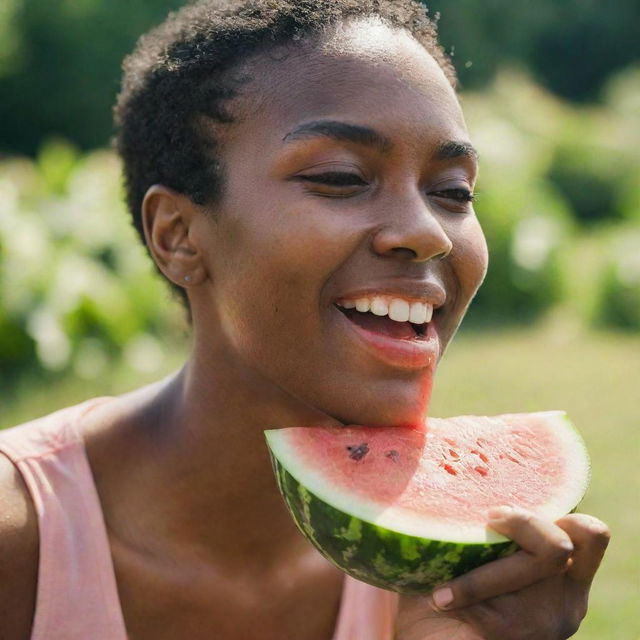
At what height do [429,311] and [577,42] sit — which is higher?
[577,42]

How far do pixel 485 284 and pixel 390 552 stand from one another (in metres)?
8.81

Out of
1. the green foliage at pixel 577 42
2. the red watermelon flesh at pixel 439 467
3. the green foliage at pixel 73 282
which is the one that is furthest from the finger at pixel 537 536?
the green foliage at pixel 577 42

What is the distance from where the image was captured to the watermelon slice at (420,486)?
222 centimetres

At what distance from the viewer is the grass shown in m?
5.06

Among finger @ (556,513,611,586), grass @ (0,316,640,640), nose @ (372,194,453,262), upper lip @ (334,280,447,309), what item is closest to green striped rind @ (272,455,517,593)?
finger @ (556,513,611,586)

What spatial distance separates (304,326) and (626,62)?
32.6 meters

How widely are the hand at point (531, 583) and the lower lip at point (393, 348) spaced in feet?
1.39

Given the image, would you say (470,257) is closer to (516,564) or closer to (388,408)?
(388,408)

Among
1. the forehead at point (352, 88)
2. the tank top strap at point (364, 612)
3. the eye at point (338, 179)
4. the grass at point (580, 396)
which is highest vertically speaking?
the forehead at point (352, 88)

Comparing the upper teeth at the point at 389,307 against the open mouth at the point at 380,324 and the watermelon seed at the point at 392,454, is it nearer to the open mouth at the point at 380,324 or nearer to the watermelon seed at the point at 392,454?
the open mouth at the point at 380,324

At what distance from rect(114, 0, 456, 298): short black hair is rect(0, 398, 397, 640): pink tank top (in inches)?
31.8

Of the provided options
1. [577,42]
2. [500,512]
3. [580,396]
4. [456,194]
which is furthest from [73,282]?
[577,42]

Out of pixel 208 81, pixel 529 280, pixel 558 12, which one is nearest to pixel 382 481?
pixel 208 81

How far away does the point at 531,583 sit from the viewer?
2.18 meters
